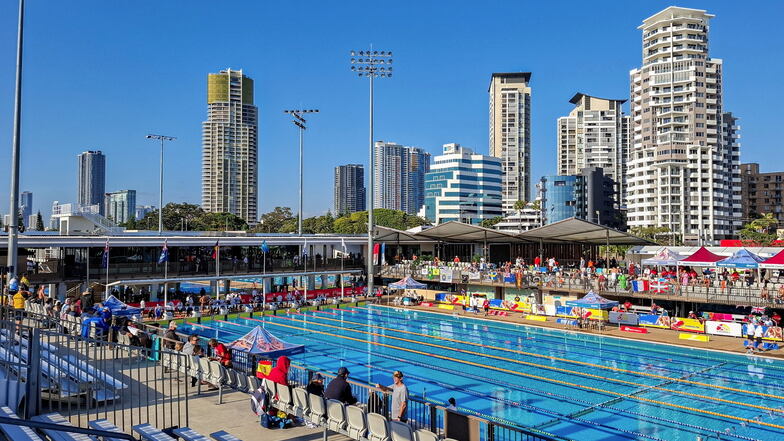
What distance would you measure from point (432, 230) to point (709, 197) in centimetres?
7910

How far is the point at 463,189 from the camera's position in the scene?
158 metres

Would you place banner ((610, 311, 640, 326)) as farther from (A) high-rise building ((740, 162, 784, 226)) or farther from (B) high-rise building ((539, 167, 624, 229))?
(A) high-rise building ((740, 162, 784, 226))

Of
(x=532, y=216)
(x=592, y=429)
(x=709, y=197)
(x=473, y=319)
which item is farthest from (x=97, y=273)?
(x=532, y=216)

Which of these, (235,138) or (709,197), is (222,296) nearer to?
(709,197)

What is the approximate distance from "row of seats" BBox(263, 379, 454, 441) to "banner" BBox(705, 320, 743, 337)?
22341 millimetres

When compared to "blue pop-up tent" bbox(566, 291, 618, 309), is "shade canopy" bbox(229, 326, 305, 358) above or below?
above

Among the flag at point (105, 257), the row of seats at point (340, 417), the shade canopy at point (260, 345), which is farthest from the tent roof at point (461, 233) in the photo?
the row of seats at point (340, 417)

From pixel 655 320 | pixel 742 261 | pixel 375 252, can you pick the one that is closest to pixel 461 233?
pixel 375 252

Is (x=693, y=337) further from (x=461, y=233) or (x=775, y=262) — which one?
(x=461, y=233)

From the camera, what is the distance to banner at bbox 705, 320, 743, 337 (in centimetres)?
2573

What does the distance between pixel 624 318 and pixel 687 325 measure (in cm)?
292

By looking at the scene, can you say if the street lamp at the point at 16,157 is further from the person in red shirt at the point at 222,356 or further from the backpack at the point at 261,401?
the backpack at the point at 261,401

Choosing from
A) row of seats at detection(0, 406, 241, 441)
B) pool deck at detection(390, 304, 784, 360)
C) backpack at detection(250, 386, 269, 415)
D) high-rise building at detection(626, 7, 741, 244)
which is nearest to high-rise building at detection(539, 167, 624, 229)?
high-rise building at detection(626, 7, 741, 244)

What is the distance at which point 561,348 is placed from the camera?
81.7 feet
